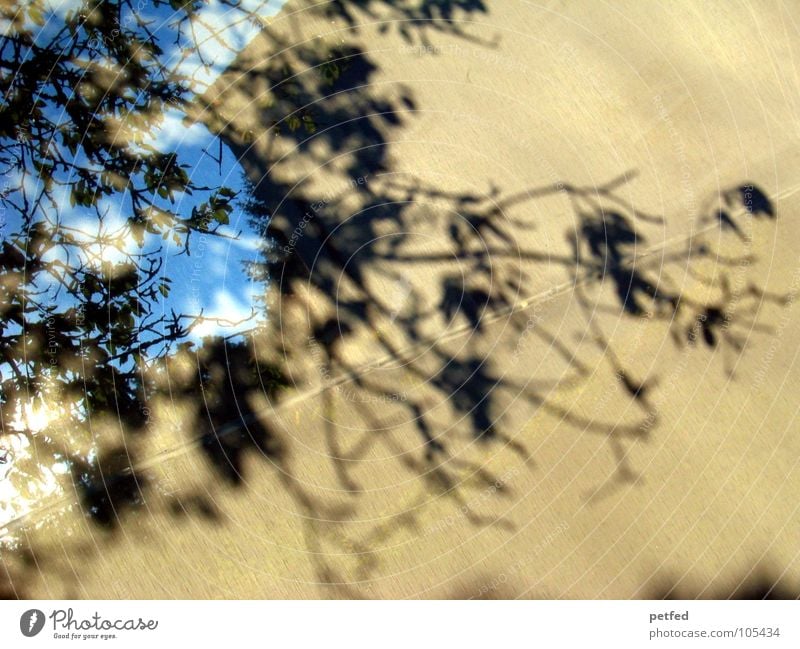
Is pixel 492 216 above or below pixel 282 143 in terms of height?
below

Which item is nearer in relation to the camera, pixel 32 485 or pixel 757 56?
pixel 32 485

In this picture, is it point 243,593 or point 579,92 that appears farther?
point 579,92

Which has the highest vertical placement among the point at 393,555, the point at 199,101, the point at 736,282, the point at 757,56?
the point at 199,101

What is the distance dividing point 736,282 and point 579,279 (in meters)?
0.70

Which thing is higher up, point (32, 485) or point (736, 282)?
point (32, 485)

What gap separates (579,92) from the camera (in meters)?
2.50

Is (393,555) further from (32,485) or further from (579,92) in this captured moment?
(579,92)

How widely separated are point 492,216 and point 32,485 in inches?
88.3

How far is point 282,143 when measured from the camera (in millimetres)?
2457

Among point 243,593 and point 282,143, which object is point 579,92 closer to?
point 282,143

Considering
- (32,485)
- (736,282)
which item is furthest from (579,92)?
(32,485)

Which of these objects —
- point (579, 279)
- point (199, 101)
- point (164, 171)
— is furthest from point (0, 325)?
point (579, 279)

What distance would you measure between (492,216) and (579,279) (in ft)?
1.53

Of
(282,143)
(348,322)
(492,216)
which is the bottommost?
(348,322)
